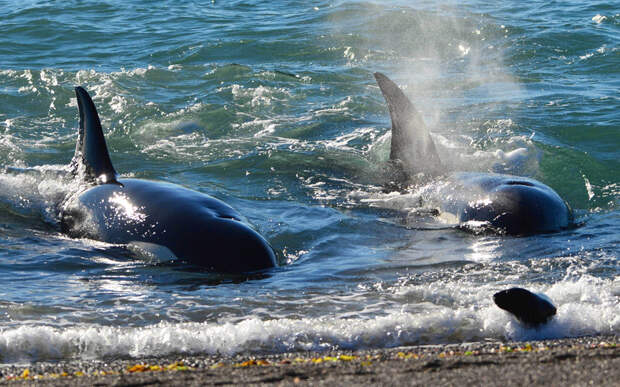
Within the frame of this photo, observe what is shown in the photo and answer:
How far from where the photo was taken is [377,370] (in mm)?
4445

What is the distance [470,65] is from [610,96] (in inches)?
170

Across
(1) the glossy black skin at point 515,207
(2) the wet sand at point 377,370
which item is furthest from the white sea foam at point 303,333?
(1) the glossy black skin at point 515,207

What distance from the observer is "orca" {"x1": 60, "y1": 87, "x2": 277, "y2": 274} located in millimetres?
7301

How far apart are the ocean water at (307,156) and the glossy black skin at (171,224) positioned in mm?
171

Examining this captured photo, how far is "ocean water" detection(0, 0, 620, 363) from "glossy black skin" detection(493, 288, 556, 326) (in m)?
0.08

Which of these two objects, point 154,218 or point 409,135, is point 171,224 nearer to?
point 154,218

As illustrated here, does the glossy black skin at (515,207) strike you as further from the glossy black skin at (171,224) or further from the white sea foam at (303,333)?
the glossy black skin at (171,224)

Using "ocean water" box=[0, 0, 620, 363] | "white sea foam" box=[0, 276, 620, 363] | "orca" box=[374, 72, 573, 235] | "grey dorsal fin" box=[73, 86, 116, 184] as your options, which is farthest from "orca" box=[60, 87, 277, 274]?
"orca" box=[374, 72, 573, 235]

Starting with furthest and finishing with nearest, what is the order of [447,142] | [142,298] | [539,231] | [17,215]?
[447,142] → [17,215] → [539,231] → [142,298]

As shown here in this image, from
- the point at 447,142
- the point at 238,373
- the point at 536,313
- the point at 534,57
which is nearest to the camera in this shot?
the point at 238,373

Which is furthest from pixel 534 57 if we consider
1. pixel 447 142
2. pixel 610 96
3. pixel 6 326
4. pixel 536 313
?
pixel 6 326

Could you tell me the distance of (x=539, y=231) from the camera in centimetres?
845

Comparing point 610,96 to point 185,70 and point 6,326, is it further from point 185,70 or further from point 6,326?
point 6,326

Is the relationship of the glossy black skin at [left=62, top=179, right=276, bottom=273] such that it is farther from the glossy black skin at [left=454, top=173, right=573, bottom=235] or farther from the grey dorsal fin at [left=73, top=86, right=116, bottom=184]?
the glossy black skin at [left=454, top=173, right=573, bottom=235]
